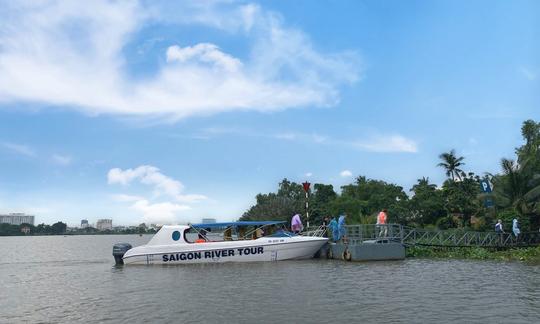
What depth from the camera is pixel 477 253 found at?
85.5 feet

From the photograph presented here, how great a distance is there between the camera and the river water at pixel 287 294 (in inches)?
460

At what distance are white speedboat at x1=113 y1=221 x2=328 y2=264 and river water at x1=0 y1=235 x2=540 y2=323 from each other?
104 inches

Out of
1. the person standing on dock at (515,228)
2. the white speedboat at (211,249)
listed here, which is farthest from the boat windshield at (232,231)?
the person standing on dock at (515,228)

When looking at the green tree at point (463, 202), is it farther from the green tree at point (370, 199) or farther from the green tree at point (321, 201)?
the green tree at point (321, 201)

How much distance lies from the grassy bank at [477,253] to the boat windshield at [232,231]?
24.0ft

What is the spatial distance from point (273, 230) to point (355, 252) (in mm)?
5106

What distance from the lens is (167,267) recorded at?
24375mm

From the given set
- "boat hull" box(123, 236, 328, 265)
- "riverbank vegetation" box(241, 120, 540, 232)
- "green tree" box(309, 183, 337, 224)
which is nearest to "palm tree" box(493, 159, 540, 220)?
"riverbank vegetation" box(241, 120, 540, 232)

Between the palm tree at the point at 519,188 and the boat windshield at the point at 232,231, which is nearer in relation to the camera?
the boat windshield at the point at 232,231

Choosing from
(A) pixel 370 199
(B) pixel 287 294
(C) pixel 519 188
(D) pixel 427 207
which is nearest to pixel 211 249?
(B) pixel 287 294

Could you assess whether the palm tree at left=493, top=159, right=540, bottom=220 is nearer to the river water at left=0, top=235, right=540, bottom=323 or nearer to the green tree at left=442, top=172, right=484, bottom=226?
the green tree at left=442, top=172, right=484, bottom=226

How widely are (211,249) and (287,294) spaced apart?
1161 centimetres

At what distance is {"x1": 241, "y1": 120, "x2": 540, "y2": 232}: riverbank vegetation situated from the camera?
33.4 m

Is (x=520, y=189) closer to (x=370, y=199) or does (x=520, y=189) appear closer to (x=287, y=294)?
(x=287, y=294)
